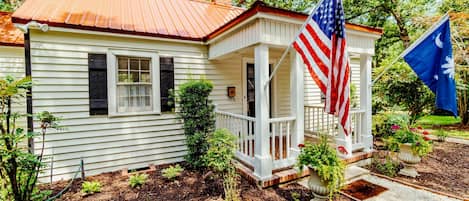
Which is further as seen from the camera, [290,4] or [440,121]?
[290,4]

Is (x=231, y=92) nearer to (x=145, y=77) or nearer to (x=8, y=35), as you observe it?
(x=145, y=77)

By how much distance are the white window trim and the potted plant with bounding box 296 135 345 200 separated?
11.2 ft

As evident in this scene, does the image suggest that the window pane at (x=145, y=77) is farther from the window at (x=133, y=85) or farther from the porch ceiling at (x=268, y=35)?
the porch ceiling at (x=268, y=35)

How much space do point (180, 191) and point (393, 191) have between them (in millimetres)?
3489

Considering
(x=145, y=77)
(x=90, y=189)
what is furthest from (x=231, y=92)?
(x=90, y=189)

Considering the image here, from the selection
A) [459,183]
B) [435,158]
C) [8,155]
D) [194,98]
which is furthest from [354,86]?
[8,155]

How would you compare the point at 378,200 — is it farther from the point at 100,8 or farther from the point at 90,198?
the point at 100,8

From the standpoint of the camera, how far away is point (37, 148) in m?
3.98

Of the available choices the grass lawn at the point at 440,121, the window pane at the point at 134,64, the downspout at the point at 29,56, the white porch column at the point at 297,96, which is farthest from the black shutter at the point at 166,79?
the grass lawn at the point at 440,121

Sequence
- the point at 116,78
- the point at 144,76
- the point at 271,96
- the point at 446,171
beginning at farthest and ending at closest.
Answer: the point at 271,96 → the point at 144,76 → the point at 116,78 → the point at 446,171

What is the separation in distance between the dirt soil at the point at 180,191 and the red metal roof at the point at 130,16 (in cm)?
301

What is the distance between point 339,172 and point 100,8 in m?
6.05

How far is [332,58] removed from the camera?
2.84 m

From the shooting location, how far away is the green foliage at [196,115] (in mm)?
4383
